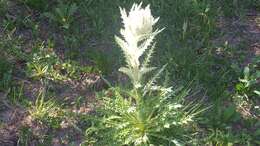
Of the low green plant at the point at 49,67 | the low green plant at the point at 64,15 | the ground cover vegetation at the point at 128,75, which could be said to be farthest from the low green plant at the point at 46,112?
the low green plant at the point at 64,15

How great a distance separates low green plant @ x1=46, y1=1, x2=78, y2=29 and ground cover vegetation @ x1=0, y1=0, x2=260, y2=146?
1cm

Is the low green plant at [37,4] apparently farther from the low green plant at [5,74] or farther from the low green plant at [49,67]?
the low green plant at [5,74]

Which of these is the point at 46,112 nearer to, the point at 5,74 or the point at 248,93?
the point at 5,74

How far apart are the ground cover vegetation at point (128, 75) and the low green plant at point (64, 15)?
0.04 feet

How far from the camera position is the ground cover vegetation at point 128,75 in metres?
4.15

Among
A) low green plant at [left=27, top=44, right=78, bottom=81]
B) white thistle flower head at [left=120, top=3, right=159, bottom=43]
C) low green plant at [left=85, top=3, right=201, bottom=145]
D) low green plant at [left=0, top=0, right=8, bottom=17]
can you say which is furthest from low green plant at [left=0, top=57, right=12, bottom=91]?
white thistle flower head at [left=120, top=3, right=159, bottom=43]

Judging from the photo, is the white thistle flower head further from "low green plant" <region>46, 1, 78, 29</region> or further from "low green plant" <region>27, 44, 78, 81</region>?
"low green plant" <region>46, 1, 78, 29</region>

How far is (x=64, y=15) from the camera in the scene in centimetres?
538

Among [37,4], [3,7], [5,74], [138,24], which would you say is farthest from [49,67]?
[138,24]

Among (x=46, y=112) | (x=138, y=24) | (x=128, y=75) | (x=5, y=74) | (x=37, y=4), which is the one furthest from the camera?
(x=37, y=4)

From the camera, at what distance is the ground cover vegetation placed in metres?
4.15

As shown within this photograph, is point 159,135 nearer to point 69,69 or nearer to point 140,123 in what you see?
point 140,123

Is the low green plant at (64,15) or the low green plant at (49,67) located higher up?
the low green plant at (64,15)

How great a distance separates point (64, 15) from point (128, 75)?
5.29 ft
